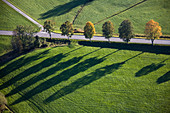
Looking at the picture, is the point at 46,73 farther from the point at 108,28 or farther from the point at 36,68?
the point at 108,28

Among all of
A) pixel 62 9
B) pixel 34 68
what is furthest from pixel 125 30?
pixel 62 9

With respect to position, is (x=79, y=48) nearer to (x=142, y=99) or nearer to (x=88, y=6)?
(x=142, y=99)

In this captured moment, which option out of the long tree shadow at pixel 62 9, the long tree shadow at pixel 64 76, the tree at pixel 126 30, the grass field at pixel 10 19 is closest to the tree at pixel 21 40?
the grass field at pixel 10 19

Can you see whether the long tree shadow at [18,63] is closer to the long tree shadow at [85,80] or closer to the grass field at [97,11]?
the long tree shadow at [85,80]

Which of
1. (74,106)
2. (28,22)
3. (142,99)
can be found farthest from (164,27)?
(28,22)

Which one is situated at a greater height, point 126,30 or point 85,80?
point 126,30

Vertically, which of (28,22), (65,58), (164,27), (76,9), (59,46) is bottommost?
(65,58)
